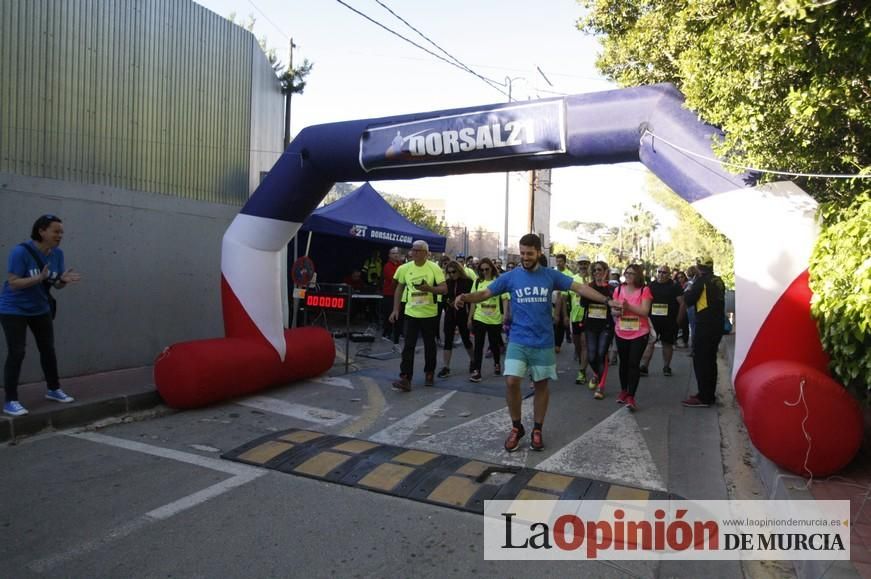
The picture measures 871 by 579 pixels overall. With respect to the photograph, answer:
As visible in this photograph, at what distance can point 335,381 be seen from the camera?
8.30 m

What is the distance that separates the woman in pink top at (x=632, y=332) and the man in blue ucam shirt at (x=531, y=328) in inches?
77.7

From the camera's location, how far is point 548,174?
41.0 meters

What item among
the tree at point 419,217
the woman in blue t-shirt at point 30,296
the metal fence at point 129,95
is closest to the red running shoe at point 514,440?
the woman in blue t-shirt at point 30,296

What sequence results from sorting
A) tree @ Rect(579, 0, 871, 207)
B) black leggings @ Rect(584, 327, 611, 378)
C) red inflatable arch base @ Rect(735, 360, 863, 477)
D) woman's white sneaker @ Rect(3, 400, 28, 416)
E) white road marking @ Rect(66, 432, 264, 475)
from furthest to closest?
1. black leggings @ Rect(584, 327, 611, 378)
2. woman's white sneaker @ Rect(3, 400, 28, 416)
3. white road marking @ Rect(66, 432, 264, 475)
4. red inflatable arch base @ Rect(735, 360, 863, 477)
5. tree @ Rect(579, 0, 871, 207)

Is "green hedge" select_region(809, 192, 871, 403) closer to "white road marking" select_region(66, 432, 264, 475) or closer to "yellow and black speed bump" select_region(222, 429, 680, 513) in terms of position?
"yellow and black speed bump" select_region(222, 429, 680, 513)

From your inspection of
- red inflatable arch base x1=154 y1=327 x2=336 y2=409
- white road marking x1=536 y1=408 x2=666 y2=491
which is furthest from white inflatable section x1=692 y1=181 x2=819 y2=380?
red inflatable arch base x1=154 y1=327 x2=336 y2=409

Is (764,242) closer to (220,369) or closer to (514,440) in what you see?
(514,440)

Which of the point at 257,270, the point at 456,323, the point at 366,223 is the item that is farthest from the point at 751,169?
the point at 366,223

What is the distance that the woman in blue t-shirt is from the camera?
18.2ft

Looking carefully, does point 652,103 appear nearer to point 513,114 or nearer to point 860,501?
point 513,114

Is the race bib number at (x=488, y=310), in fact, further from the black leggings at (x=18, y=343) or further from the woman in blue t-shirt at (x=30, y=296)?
the black leggings at (x=18, y=343)

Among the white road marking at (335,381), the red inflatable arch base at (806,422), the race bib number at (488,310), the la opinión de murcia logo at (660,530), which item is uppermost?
the race bib number at (488,310)

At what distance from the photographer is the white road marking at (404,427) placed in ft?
18.7

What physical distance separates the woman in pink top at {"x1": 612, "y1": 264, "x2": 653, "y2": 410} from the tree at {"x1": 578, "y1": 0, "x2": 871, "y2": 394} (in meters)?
2.26
